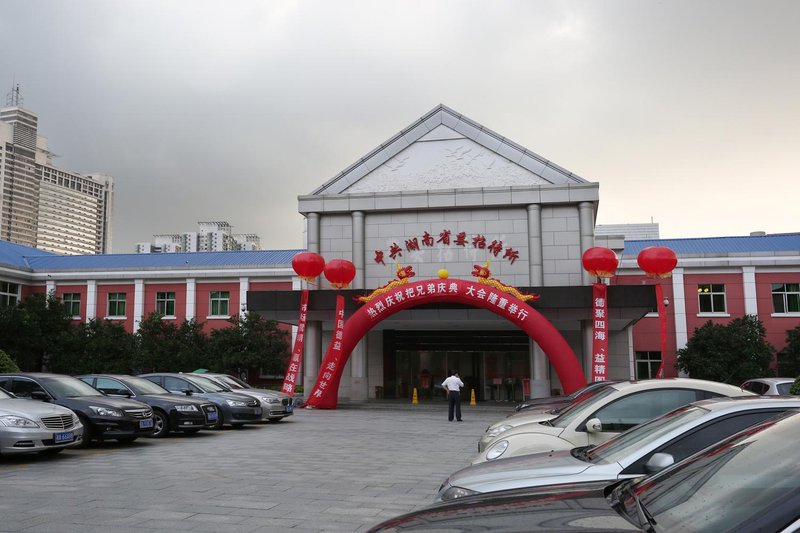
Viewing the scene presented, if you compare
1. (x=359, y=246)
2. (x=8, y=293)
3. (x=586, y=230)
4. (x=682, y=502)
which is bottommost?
(x=682, y=502)

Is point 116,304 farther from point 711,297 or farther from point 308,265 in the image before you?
point 711,297

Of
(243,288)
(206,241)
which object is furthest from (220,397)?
(206,241)

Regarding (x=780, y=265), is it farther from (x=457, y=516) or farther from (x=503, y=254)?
(x=457, y=516)

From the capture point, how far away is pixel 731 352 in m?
28.6

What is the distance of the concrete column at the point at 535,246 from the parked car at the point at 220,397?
11.8 m

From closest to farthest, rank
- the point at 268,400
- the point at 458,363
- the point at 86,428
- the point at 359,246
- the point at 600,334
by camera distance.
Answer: the point at 86,428 < the point at 268,400 < the point at 600,334 < the point at 359,246 < the point at 458,363

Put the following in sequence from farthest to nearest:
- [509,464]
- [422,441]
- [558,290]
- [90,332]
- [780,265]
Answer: [90,332] < [780,265] < [558,290] < [422,441] < [509,464]

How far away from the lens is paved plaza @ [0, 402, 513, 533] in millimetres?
6379

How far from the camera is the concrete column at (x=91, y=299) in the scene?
123 feet

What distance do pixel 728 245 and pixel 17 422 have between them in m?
34.8

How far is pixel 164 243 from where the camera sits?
84.9 m

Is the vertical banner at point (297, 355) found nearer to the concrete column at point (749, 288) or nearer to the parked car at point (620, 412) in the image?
the parked car at point (620, 412)

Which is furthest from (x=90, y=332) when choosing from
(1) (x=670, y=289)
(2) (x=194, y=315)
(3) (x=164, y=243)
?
(3) (x=164, y=243)

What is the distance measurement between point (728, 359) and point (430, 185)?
1527 centimetres
